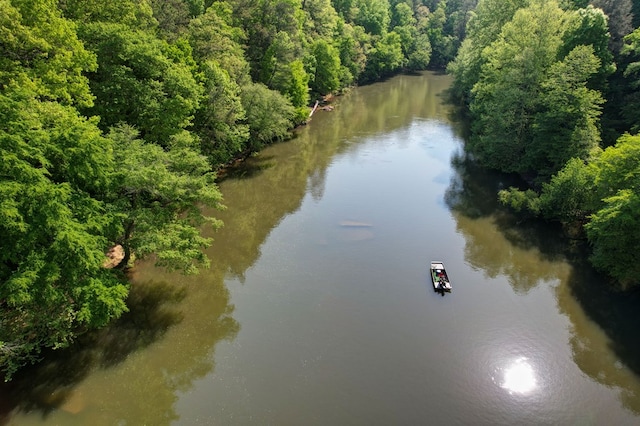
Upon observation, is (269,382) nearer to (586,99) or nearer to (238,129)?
(238,129)

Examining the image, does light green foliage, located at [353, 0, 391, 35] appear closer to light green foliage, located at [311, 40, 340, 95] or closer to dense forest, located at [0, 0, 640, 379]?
light green foliage, located at [311, 40, 340, 95]

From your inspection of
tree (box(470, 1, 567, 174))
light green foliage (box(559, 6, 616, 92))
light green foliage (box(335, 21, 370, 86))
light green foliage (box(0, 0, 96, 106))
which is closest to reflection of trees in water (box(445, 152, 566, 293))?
tree (box(470, 1, 567, 174))

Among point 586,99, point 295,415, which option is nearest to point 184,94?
point 295,415

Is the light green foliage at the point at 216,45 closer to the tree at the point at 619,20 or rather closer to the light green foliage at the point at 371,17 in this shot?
the tree at the point at 619,20

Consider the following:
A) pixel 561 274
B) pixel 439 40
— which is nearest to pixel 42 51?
pixel 561 274

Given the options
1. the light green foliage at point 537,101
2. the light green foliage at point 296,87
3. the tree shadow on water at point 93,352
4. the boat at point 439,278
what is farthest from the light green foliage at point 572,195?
the light green foliage at point 296,87

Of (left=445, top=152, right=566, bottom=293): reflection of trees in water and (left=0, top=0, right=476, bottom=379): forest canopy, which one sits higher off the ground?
(left=0, top=0, right=476, bottom=379): forest canopy
